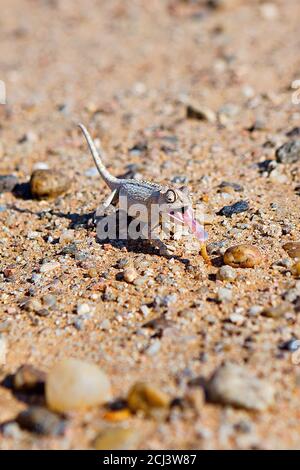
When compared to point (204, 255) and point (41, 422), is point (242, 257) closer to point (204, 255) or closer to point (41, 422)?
point (204, 255)

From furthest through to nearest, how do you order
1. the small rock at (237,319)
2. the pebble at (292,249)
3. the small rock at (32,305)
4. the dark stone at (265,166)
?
the dark stone at (265,166) → the pebble at (292,249) → the small rock at (32,305) → the small rock at (237,319)

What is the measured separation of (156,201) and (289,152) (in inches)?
92.2

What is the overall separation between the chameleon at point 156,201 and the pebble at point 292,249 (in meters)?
0.70

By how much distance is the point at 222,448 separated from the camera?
313 cm

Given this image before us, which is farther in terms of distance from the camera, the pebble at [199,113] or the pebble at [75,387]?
the pebble at [199,113]

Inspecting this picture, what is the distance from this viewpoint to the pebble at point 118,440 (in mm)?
3180

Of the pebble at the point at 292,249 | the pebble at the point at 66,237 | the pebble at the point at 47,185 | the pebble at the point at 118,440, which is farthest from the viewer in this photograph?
the pebble at the point at 47,185

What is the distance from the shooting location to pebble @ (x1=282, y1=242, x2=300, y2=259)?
4637 mm

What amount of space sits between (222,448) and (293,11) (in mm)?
10437

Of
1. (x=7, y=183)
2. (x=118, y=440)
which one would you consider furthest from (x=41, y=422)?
(x=7, y=183)

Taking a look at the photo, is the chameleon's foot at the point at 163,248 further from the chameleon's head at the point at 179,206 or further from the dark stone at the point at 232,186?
the dark stone at the point at 232,186

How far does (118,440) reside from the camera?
3.19m

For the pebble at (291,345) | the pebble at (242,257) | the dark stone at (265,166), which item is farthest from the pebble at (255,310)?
the dark stone at (265,166)

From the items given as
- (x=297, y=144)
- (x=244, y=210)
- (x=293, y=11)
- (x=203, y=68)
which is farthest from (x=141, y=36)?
(x=244, y=210)
